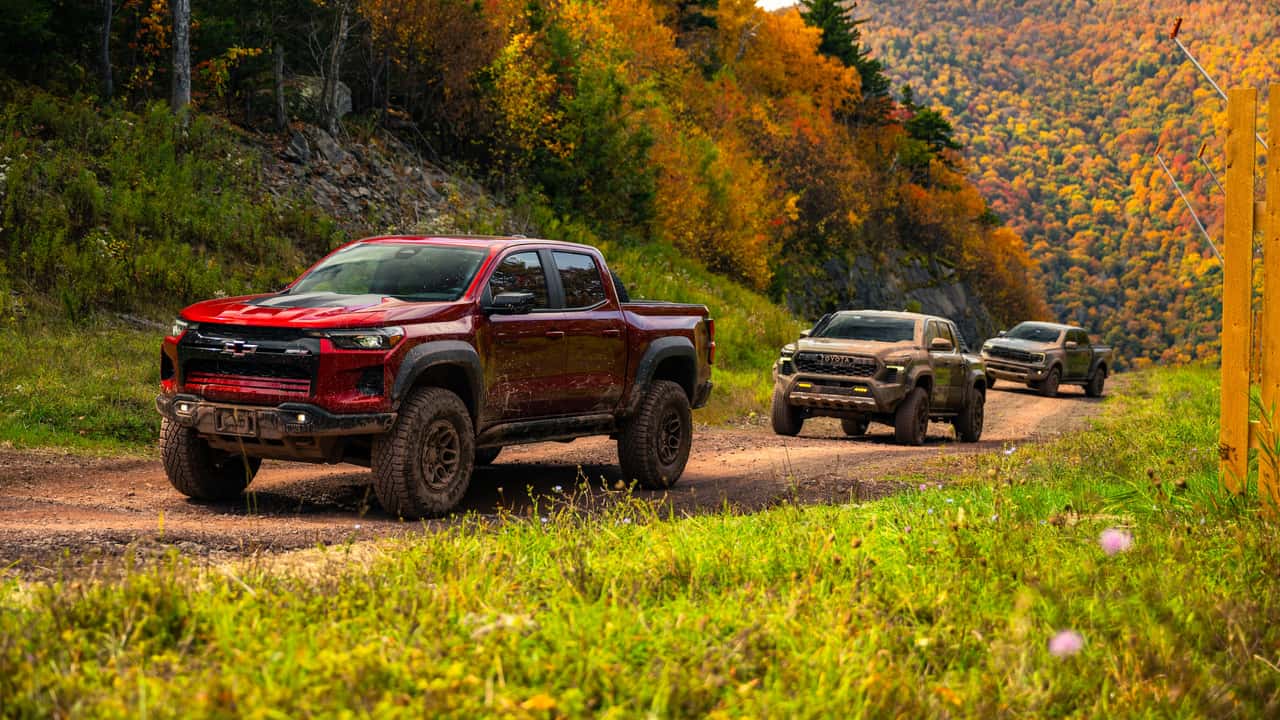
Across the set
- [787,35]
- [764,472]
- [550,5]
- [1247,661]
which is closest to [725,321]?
[550,5]

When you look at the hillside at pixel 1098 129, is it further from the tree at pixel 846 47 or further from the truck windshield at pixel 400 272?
the truck windshield at pixel 400 272

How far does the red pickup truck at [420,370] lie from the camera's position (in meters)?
8.13

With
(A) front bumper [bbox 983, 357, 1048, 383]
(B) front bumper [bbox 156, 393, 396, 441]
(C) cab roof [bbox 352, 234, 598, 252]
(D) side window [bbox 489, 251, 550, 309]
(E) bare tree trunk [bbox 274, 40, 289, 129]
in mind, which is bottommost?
(A) front bumper [bbox 983, 357, 1048, 383]

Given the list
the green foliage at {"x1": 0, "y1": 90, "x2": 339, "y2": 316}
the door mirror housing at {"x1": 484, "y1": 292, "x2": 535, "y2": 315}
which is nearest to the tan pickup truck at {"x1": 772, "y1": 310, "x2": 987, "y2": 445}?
the door mirror housing at {"x1": 484, "y1": 292, "x2": 535, "y2": 315}

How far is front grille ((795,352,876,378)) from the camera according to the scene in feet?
54.3

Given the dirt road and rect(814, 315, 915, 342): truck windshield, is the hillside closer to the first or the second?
rect(814, 315, 915, 342): truck windshield

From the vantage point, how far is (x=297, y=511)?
8875mm

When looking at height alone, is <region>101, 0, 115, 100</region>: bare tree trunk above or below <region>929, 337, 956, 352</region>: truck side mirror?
above

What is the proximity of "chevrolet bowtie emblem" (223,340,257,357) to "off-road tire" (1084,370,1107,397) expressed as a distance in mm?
27576

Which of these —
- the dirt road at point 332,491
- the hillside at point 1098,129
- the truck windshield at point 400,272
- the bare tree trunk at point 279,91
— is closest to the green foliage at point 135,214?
the bare tree trunk at point 279,91

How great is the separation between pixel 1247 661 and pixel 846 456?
30.6ft

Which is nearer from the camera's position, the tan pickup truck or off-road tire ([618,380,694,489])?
off-road tire ([618,380,694,489])

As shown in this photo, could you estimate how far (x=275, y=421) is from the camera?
8000mm

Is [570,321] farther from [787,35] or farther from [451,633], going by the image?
[787,35]
